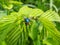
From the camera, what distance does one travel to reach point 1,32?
1.28 feet

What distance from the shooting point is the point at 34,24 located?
1.38ft

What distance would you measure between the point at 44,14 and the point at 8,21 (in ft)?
0.27

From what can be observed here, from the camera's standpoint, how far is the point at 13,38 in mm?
395

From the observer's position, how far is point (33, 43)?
450 millimetres

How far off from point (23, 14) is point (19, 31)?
4 centimetres

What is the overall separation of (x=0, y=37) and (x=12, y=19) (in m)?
0.04

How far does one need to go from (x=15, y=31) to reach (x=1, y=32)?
0.09 feet

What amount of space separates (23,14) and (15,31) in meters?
0.05

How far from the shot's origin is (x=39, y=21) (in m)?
0.42

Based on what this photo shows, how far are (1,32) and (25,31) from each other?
0.16ft

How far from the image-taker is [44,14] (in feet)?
1.41

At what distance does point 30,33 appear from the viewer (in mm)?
413

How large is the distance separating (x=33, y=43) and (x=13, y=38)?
70 mm
